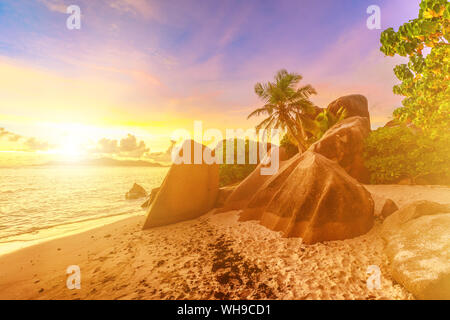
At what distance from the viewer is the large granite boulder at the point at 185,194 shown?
962cm

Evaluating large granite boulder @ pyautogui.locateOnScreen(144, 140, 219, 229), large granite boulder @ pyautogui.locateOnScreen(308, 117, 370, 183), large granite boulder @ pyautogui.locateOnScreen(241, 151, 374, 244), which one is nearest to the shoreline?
large granite boulder @ pyautogui.locateOnScreen(144, 140, 219, 229)

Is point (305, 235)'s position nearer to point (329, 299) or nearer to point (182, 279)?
point (329, 299)

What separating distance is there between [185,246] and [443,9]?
41.5ft

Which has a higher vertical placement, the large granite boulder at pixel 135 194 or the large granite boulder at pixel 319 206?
the large granite boulder at pixel 319 206

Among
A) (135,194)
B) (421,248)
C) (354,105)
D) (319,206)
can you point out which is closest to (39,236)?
(135,194)

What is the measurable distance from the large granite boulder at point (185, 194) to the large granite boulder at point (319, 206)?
13.6 ft

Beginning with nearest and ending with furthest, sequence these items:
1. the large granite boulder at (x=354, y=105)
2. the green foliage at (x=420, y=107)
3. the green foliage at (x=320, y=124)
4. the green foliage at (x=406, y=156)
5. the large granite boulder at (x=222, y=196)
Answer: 1. the green foliage at (x=420, y=107)
2. the green foliage at (x=406, y=156)
3. the large granite boulder at (x=222, y=196)
4. the green foliage at (x=320, y=124)
5. the large granite boulder at (x=354, y=105)

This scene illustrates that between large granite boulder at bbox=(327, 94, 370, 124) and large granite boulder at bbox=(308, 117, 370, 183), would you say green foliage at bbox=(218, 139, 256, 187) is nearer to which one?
large granite boulder at bbox=(308, 117, 370, 183)

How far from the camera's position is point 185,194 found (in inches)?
413

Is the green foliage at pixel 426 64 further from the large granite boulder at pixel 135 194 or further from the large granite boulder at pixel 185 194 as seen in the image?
the large granite boulder at pixel 135 194

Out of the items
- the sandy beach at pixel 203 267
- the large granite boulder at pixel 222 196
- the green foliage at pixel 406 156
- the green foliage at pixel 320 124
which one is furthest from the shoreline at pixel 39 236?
the green foliage at pixel 320 124

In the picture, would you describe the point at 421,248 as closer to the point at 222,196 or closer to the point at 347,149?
the point at 222,196

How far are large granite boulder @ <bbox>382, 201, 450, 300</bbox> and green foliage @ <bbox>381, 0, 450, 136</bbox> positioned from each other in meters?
3.81

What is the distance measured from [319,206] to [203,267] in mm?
4510
